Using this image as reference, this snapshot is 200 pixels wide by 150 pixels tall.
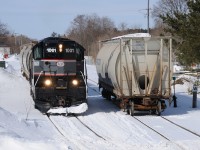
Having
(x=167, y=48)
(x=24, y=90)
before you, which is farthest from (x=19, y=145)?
(x=24, y=90)

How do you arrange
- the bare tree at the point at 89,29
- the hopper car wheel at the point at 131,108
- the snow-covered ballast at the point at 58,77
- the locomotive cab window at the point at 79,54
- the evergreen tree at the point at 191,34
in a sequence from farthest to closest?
the bare tree at the point at 89,29 → the evergreen tree at the point at 191,34 → the locomotive cab window at the point at 79,54 → the snow-covered ballast at the point at 58,77 → the hopper car wheel at the point at 131,108

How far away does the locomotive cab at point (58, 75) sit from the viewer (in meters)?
18.2

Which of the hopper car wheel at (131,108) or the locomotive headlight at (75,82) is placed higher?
the locomotive headlight at (75,82)

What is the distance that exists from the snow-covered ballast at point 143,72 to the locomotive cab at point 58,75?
164cm

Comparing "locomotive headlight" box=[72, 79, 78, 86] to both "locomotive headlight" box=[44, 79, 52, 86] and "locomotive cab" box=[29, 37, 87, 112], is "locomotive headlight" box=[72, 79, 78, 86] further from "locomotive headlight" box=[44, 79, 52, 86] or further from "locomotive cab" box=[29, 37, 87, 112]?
"locomotive headlight" box=[44, 79, 52, 86]

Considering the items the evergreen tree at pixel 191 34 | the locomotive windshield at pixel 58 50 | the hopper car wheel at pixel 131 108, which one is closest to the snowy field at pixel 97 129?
the hopper car wheel at pixel 131 108

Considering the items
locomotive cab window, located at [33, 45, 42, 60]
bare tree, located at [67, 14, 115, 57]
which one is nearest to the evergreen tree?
locomotive cab window, located at [33, 45, 42, 60]

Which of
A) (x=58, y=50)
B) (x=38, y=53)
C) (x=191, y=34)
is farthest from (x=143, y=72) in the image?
(x=191, y=34)

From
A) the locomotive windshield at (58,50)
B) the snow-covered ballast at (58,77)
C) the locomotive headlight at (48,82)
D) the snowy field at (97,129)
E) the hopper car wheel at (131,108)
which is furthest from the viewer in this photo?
the locomotive windshield at (58,50)

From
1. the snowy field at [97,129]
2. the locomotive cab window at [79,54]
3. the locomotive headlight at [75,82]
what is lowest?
the snowy field at [97,129]

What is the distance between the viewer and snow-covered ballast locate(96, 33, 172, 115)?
18094mm

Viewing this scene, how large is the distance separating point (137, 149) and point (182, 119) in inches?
252

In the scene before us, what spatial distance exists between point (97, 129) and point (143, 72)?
4.44 meters

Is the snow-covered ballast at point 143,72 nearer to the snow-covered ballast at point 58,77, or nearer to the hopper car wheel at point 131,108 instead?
the hopper car wheel at point 131,108
